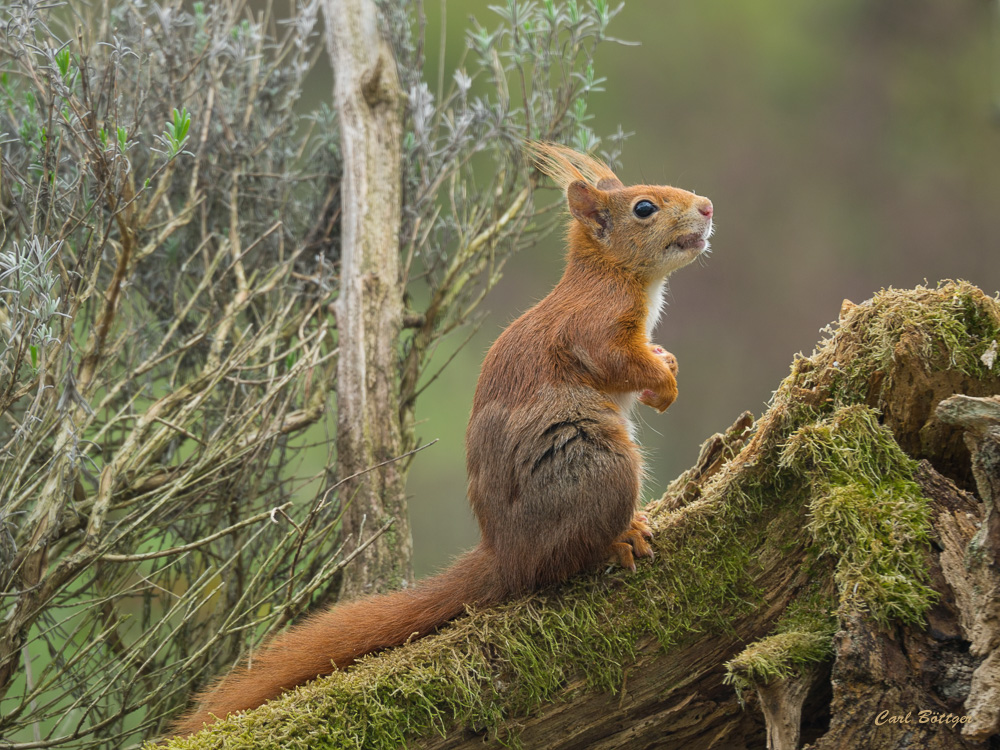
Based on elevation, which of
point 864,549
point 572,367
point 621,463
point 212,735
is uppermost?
point 572,367

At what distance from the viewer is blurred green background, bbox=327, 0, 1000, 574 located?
4.44m

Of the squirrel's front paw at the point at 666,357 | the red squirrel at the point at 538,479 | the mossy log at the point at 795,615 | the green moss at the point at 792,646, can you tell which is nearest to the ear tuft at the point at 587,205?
the red squirrel at the point at 538,479

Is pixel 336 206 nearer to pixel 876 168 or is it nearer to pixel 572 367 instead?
pixel 572 367

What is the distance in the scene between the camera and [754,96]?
191 inches

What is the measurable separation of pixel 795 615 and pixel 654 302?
2.86ft

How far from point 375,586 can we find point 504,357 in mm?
860

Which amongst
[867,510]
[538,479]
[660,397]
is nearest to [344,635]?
[538,479]

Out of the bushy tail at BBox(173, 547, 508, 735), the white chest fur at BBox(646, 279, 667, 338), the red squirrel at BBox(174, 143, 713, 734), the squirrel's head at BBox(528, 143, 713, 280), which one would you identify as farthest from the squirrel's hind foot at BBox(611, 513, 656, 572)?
the squirrel's head at BBox(528, 143, 713, 280)

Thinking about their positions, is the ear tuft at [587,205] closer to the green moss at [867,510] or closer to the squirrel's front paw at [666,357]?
the squirrel's front paw at [666,357]

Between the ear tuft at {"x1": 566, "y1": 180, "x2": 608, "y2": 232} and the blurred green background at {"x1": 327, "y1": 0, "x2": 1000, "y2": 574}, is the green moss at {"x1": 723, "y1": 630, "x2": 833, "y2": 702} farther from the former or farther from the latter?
the blurred green background at {"x1": 327, "y1": 0, "x2": 1000, "y2": 574}

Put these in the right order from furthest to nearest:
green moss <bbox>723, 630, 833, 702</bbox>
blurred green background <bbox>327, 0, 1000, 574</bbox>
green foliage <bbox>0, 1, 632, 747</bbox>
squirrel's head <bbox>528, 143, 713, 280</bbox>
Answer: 1. blurred green background <bbox>327, 0, 1000, 574</bbox>
2. squirrel's head <bbox>528, 143, 713, 280</bbox>
3. green foliage <bbox>0, 1, 632, 747</bbox>
4. green moss <bbox>723, 630, 833, 702</bbox>

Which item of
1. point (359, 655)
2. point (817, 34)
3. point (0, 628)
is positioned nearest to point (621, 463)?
point (359, 655)

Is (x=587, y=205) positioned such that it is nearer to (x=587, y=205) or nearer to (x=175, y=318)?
(x=587, y=205)

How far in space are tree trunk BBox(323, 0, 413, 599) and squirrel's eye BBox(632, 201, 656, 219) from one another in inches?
36.9
